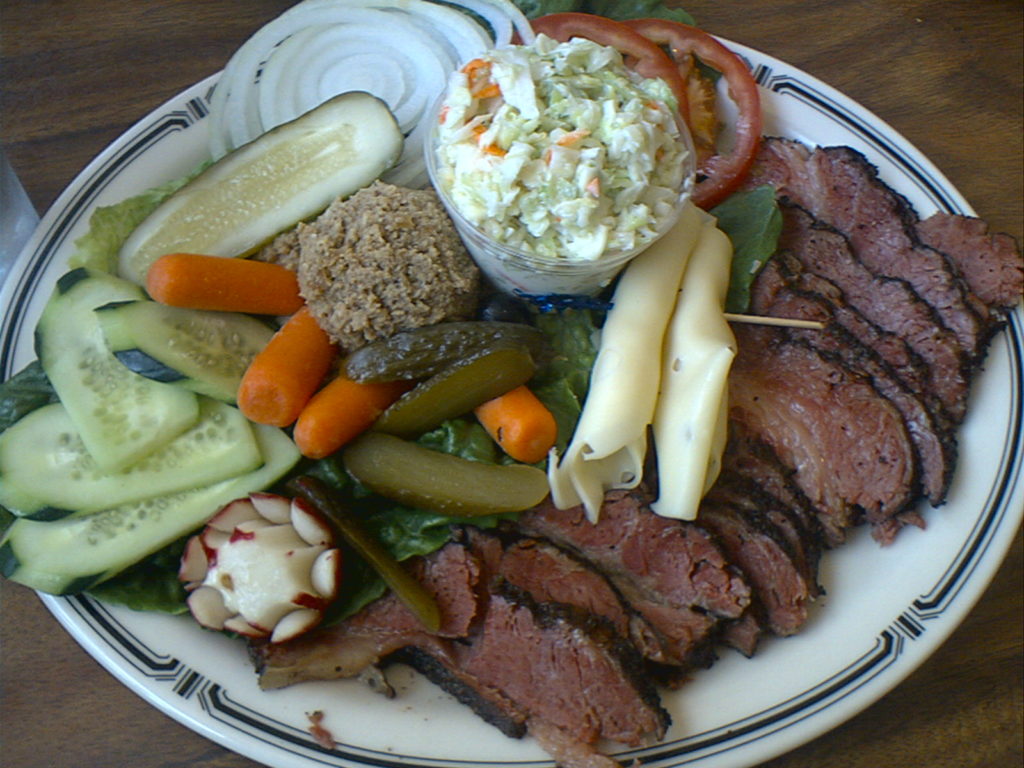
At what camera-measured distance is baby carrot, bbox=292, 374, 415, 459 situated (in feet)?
6.70

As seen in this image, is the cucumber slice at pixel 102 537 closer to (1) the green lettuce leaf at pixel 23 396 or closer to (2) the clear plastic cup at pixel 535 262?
(1) the green lettuce leaf at pixel 23 396

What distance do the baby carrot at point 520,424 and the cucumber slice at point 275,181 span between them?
79 cm

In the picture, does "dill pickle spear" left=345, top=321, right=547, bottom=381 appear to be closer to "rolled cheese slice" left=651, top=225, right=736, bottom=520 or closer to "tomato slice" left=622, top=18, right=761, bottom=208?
"rolled cheese slice" left=651, top=225, right=736, bottom=520

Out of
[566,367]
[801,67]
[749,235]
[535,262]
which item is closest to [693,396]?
[566,367]

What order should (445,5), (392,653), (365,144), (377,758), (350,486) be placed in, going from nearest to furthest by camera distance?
(377,758) → (392,653) → (350,486) → (365,144) → (445,5)

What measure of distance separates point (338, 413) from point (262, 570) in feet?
1.44

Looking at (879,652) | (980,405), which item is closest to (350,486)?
(879,652)

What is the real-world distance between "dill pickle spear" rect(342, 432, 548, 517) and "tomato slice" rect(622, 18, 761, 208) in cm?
120

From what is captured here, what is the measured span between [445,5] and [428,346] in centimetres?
126

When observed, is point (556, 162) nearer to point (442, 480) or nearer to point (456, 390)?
point (456, 390)

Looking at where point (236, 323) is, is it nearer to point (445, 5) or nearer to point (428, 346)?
point (428, 346)

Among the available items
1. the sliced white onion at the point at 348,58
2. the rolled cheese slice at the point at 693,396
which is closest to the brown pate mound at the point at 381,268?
the sliced white onion at the point at 348,58

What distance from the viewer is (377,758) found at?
1859mm

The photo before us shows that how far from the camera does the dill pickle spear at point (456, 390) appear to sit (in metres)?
2.08
